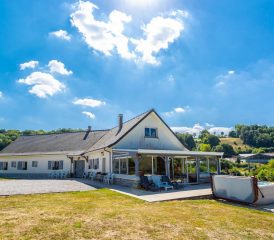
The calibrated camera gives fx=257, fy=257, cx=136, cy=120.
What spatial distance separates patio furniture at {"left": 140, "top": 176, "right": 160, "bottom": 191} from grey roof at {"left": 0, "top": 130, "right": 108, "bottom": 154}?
41.9 feet

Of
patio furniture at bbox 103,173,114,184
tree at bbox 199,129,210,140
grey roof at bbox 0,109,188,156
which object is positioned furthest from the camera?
tree at bbox 199,129,210,140

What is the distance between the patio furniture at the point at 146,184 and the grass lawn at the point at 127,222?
5127mm

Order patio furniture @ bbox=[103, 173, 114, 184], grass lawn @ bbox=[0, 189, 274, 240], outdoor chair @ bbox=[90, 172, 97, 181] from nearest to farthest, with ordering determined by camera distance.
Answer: grass lawn @ bbox=[0, 189, 274, 240], patio furniture @ bbox=[103, 173, 114, 184], outdoor chair @ bbox=[90, 172, 97, 181]

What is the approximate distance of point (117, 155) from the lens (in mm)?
19859

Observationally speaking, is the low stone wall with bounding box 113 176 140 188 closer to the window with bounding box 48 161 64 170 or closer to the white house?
the white house

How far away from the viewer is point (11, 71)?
70.1ft

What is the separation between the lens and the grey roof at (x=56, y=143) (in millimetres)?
28734

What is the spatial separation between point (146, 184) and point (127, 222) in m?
8.28

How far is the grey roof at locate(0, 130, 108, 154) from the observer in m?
28.7

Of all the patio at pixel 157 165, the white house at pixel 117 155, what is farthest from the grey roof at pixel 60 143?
the patio at pixel 157 165

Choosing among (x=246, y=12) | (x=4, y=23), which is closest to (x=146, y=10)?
(x=246, y=12)

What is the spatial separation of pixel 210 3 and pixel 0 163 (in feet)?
101

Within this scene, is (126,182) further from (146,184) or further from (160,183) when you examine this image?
(160,183)

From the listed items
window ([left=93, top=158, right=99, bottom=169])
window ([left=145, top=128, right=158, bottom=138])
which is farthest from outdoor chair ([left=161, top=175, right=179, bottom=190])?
window ([left=93, top=158, right=99, bottom=169])
